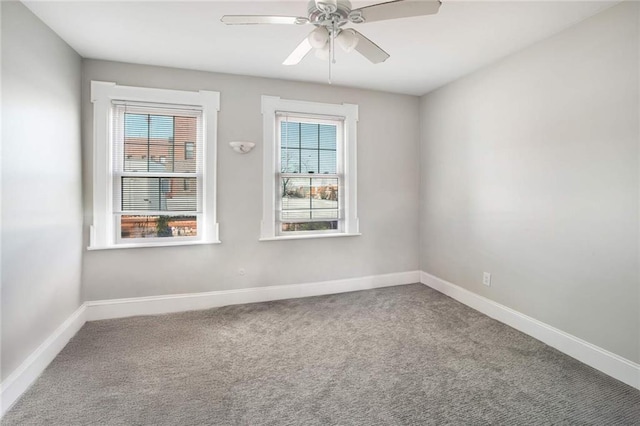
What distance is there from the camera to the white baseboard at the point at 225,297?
9.93ft

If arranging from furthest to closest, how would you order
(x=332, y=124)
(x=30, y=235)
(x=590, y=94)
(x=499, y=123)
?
(x=332, y=124)
(x=499, y=123)
(x=590, y=94)
(x=30, y=235)

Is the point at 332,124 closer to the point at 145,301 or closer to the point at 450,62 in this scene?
the point at 450,62

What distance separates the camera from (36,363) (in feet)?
6.88

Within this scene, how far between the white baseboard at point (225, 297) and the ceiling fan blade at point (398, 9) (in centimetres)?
280

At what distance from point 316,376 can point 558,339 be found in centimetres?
196

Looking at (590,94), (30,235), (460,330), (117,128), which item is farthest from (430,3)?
Answer: (117,128)

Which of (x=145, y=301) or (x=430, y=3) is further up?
(x=430, y=3)

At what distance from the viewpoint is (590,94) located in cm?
223

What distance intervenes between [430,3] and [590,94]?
1610 mm

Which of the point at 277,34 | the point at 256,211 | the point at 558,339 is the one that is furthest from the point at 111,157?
the point at 558,339

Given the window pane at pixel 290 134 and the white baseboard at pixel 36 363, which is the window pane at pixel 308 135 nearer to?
the window pane at pixel 290 134

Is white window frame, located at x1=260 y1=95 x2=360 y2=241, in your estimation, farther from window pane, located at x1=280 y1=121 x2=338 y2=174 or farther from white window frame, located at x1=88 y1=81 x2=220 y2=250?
white window frame, located at x1=88 y1=81 x2=220 y2=250

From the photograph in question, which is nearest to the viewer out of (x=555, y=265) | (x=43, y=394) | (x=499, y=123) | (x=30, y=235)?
(x=43, y=394)

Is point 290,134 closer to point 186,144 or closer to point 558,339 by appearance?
point 186,144
